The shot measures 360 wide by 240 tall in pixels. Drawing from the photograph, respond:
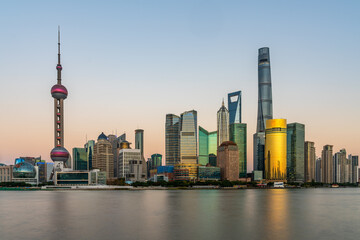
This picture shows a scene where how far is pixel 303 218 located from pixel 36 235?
59.1 metres

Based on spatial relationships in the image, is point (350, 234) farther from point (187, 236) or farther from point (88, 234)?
point (88, 234)

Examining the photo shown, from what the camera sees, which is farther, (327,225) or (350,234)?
(327,225)

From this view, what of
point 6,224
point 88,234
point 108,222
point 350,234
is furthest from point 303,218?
point 6,224

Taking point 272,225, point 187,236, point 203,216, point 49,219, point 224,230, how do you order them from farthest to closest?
point 203,216, point 49,219, point 272,225, point 224,230, point 187,236

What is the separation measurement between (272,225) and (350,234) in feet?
47.5

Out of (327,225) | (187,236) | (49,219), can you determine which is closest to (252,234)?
(187,236)

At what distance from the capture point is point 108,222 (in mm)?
71812

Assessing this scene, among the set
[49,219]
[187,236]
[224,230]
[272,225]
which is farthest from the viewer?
[49,219]

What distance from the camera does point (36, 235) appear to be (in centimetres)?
5762

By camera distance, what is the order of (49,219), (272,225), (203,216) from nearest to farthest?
1. (272,225)
2. (49,219)
3. (203,216)

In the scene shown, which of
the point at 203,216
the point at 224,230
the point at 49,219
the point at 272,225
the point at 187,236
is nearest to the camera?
the point at 187,236

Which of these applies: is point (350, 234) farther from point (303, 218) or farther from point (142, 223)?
point (142, 223)

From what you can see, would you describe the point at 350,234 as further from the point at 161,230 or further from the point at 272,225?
the point at 161,230

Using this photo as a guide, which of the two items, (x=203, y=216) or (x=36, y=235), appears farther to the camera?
(x=203, y=216)
